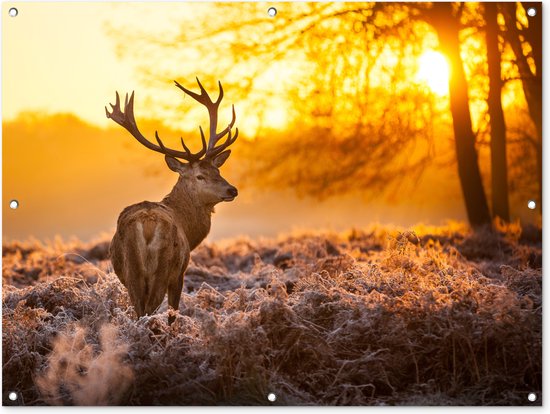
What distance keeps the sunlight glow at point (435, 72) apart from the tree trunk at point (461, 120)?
0.09 metres

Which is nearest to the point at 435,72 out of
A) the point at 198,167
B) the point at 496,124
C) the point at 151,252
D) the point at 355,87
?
the point at 496,124

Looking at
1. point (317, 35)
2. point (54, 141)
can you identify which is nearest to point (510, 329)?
point (317, 35)

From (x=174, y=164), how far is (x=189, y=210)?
15.2 inches

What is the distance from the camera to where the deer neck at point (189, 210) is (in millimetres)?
7953

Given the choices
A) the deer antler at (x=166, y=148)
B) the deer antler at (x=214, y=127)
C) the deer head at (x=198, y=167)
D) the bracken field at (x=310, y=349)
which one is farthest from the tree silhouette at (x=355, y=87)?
the bracken field at (x=310, y=349)

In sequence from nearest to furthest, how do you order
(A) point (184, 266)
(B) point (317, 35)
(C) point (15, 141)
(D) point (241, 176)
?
1. (A) point (184, 266)
2. (C) point (15, 141)
3. (B) point (317, 35)
4. (D) point (241, 176)

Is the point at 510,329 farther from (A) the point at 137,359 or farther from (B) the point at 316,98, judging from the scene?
(B) the point at 316,98

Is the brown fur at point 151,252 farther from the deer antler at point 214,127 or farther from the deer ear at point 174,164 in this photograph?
the deer antler at point 214,127

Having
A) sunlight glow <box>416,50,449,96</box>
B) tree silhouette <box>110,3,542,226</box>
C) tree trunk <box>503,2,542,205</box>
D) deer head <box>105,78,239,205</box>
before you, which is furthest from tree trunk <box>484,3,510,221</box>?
deer head <box>105,78,239,205</box>

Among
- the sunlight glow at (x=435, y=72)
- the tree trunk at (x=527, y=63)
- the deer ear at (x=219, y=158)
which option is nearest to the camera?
the deer ear at (x=219, y=158)

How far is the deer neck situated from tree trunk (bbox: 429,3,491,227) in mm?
4384

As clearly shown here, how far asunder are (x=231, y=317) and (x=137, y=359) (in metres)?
0.64

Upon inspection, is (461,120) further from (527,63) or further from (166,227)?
→ (166,227)

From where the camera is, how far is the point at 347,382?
20.4 feet
